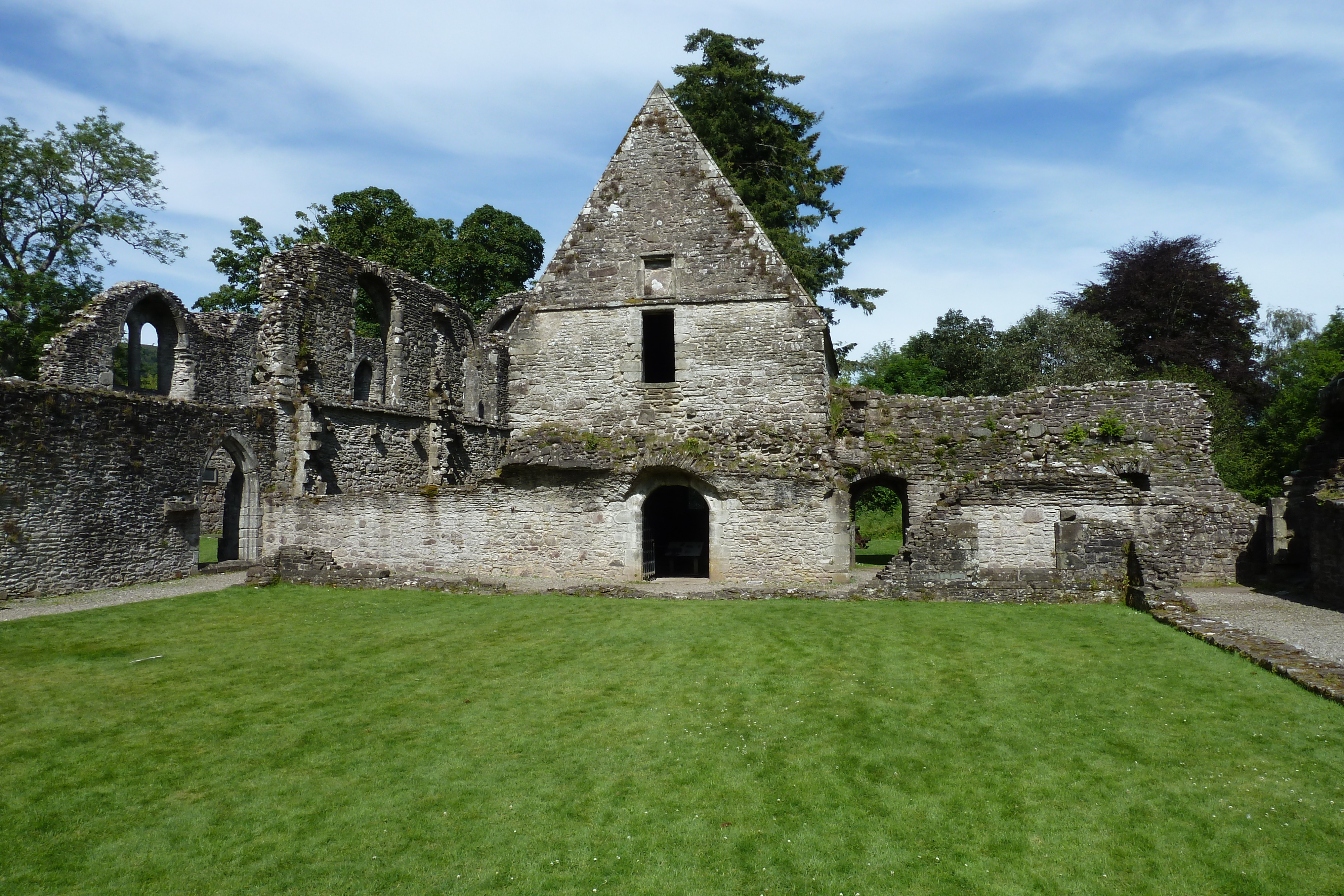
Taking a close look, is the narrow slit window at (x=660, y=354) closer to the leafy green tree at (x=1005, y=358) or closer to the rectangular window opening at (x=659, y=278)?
the rectangular window opening at (x=659, y=278)

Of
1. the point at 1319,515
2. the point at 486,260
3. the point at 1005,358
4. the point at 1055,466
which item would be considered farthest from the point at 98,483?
the point at 1005,358

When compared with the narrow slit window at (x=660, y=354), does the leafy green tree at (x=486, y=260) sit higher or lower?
higher

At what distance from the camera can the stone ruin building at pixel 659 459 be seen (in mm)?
13734

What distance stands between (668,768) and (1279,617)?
10.0 m

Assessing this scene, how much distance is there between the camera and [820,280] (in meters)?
32.3

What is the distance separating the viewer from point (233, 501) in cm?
2253

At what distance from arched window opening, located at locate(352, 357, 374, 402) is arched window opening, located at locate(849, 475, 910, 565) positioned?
528 inches

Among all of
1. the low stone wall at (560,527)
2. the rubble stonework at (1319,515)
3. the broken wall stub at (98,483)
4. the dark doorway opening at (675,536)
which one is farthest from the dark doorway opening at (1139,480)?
the broken wall stub at (98,483)

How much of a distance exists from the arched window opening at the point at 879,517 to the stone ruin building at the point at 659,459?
0.42 meters

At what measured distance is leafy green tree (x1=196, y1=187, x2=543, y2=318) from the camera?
3425 centimetres

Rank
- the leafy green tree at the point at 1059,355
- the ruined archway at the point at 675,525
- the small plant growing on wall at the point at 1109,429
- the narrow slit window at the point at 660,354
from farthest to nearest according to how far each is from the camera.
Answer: the leafy green tree at the point at 1059,355
the narrow slit window at the point at 660,354
the small plant growing on wall at the point at 1109,429
the ruined archway at the point at 675,525

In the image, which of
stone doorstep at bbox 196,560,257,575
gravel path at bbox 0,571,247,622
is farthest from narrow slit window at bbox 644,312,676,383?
gravel path at bbox 0,571,247,622

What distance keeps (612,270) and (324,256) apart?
7.66 m

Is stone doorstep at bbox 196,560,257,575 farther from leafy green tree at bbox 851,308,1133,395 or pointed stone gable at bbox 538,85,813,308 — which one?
leafy green tree at bbox 851,308,1133,395
